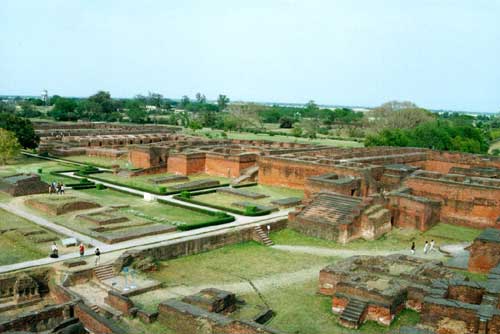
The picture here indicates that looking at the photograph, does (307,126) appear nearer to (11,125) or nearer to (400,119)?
(400,119)

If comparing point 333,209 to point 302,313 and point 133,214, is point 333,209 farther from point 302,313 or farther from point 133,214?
point 133,214

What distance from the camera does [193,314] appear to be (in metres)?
12.2

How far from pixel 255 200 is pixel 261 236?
21.4 ft

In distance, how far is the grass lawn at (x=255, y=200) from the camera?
27.0m

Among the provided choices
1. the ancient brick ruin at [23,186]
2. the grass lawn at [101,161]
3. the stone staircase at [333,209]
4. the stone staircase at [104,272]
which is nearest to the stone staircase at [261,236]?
the stone staircase at [333,209]

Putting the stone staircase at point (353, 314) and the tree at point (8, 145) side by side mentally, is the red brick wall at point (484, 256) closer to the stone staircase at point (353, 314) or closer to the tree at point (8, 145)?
the stone staircase at point (353, 314)

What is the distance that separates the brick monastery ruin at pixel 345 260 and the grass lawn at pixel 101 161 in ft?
5.88

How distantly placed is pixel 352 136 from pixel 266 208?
58497 millimetres

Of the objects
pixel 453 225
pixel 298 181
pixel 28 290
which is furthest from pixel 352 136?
pixel 28 290

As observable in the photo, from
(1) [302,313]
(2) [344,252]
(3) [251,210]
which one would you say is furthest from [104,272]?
(3) [251,210]

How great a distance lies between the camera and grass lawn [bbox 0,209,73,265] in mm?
17250

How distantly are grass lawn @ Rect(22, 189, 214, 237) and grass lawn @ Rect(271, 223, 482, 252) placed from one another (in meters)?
4.24

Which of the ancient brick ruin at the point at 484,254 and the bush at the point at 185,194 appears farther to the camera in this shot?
the bush at the point at 185,194

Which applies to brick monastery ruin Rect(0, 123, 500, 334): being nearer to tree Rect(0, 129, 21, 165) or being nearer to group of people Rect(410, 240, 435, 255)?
group of people Rect(410, 240, 435, 255)
